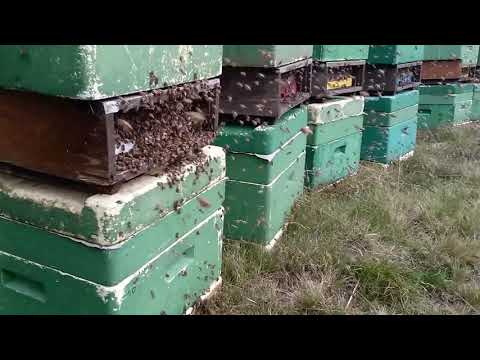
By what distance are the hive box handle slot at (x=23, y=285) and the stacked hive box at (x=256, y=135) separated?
3.50ft

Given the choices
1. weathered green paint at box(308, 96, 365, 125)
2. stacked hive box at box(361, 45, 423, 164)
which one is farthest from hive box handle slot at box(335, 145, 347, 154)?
stacked hive box at box(361, 45, 423, 164)

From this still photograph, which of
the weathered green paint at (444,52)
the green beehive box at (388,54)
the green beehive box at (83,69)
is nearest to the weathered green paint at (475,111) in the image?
the weathered green paint at (444,52)

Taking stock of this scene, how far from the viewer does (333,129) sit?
320cm

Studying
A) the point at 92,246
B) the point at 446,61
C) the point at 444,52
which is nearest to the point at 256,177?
the point at 92,246

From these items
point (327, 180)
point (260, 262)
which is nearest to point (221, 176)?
point (260, 262)

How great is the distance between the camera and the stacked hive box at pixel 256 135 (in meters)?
2.15

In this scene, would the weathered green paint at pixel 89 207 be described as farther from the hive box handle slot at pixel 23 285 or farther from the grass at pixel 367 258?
the grass at pixel 367 258

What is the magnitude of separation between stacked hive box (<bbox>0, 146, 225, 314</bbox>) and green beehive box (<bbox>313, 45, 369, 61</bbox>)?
166 centimetres

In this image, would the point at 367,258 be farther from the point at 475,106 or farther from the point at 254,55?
the point at 475,106

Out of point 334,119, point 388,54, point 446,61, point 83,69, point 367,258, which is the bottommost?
point 367,258

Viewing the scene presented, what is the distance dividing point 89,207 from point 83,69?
0.37m

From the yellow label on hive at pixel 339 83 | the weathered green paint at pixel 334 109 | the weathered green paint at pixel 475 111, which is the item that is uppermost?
the yellow label on hive at pixel 339 83

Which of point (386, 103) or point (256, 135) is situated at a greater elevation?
point (256, 135)
